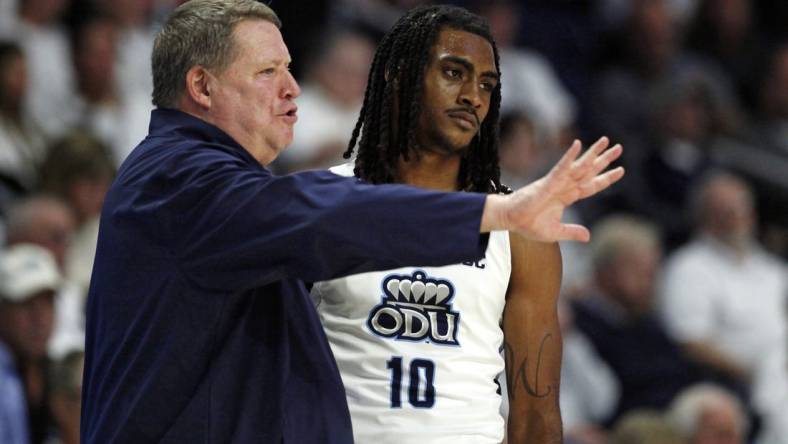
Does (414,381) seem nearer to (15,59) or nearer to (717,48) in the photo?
(15,59)

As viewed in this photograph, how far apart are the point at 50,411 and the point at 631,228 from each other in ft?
11.2

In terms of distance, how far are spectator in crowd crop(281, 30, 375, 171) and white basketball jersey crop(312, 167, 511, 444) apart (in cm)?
407

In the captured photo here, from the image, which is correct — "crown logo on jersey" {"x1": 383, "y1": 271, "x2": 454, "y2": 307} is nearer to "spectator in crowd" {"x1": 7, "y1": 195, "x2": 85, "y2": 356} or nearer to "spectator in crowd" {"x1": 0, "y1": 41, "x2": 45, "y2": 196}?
"spectator in crowd" {"x1": 7, "y1": 195, "x2": 85, "y2": 356}

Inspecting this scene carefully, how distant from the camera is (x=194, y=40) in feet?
11.4

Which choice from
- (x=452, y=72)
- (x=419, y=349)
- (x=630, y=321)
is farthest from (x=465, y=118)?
(x=630, y=321)

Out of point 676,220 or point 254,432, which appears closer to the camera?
point 254,432

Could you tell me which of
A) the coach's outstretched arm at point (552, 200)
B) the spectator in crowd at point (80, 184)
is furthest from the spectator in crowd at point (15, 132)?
the coach's outstretched arm at point (552, 200)

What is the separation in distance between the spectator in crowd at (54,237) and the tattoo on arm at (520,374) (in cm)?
291

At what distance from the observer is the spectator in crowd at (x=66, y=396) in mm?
5840

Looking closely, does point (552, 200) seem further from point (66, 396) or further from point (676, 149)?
point (676, 149)

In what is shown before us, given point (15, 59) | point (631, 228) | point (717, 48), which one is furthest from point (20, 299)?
point (717, 48)

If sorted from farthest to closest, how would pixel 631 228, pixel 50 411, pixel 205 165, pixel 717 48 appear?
pixel 717 48, pixel 631 228, pixel 50 411, pixel 205 165

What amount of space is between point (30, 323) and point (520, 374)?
8.94 feet

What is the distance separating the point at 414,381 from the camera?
3777 mm
